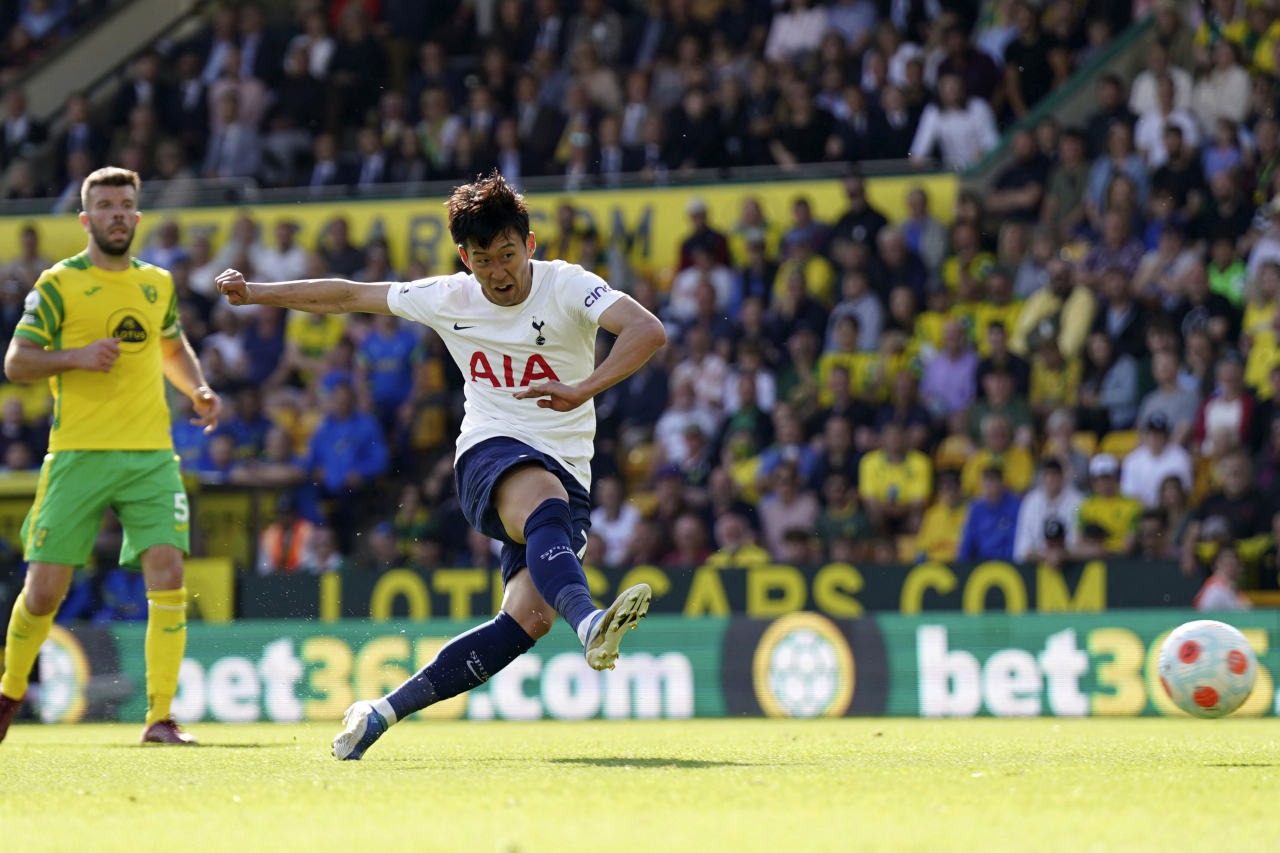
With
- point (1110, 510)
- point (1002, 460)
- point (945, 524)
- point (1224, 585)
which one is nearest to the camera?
point (1224, 585)

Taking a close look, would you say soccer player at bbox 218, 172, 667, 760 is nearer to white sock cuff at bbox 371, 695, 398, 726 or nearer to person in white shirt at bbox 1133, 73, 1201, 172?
white sock cuff at bbox 371, 695, 398, 726

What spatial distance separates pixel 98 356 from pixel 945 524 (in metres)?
7.21

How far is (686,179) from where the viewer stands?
1642 centimetres

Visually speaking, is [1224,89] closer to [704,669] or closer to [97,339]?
[704,669]

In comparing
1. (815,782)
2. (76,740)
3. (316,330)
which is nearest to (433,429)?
(316,330)

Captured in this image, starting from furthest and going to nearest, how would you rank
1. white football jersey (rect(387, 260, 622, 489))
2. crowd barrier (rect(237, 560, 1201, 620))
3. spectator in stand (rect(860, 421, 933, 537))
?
spectator in stand (rect(860, 421, 933, 537)), crowd barrier (rect(237, 560, 1201, 620)), white football jersey (rect(387, 260, 622, 489))

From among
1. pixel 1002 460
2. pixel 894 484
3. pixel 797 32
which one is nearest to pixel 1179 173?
pixel 1002 460

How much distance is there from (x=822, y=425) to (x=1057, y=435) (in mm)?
2013

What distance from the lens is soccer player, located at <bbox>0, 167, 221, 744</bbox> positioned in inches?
308

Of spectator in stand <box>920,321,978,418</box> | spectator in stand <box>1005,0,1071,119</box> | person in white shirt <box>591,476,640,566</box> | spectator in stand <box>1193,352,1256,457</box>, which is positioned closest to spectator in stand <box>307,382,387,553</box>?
person in white shirt <box>591,476,640,566</box>

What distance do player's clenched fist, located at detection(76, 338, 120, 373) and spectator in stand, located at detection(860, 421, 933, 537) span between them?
699cm

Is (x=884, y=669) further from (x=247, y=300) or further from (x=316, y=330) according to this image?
(x=316, y=330)

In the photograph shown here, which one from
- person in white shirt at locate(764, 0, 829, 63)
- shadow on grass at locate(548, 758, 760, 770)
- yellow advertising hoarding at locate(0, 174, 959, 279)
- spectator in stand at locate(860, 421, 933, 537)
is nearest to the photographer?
shadow on grass at locate(548, 758, 760, 770)

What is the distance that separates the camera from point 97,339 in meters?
7.95
